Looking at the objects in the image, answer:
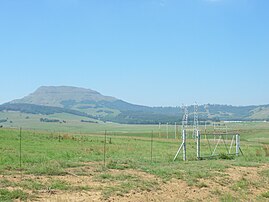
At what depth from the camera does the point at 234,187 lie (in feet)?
66.0

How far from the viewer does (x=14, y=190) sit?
14406 mm

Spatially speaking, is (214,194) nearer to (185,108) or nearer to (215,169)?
(215,169)

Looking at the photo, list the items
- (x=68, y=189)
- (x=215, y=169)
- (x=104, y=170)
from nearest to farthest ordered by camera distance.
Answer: (x=68, y=189) → (x=104, y=170) → (x=215, y=169)

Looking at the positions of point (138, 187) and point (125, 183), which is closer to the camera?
point (138, 187)

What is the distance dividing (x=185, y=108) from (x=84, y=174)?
3887 centimetres

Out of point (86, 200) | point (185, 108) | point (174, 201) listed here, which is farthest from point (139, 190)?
point (185, 108)

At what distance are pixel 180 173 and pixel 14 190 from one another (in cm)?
947

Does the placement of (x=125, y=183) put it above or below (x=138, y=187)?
above

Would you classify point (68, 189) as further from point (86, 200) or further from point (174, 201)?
point (174, 201)

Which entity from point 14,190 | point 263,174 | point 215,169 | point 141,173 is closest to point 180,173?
point 141,173

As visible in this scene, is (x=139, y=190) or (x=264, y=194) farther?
(x=264, y=194)

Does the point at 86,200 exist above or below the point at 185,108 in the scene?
below

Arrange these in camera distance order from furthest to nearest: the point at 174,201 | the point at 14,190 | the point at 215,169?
the point at 215,169, the point at 174,201, the point at 14,190

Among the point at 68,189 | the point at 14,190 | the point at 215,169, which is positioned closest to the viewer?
the point at 14,190
